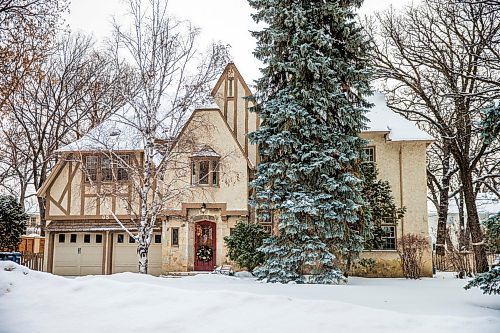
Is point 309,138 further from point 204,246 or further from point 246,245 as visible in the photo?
point 204,246

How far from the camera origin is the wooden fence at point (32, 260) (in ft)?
71.4

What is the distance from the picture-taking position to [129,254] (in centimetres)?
2347

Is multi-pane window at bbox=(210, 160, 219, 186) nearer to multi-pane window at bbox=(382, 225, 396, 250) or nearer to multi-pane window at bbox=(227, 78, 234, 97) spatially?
multi-pane window at bbox=(227, 78, 234, 97)

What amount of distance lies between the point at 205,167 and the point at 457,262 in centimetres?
1099

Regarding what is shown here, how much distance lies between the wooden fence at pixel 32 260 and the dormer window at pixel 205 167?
778 centimetres

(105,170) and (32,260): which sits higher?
Result: (105,170)

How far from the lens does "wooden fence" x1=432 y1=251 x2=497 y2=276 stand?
19656 mm

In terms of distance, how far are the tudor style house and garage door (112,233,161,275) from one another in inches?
1.8

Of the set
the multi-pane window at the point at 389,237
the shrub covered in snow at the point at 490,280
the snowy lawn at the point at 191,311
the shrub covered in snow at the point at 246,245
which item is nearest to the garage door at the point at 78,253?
the shrub covered in snow at the point at 246,245

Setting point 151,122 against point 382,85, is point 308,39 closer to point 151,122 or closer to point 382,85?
point 151,122

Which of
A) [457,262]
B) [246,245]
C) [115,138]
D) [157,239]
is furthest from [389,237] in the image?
[115,138]

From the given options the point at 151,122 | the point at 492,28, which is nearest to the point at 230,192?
the point at 151,122

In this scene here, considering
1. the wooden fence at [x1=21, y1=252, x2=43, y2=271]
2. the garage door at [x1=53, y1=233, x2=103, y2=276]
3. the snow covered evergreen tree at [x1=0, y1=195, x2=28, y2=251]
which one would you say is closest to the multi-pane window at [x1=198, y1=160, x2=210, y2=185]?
the garage door at [x1=53, y1=233, x2=103, y2=276]

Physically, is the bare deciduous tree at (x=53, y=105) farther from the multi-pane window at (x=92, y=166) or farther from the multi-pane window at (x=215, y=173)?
the multi-pane window at (x=215, y=173)
